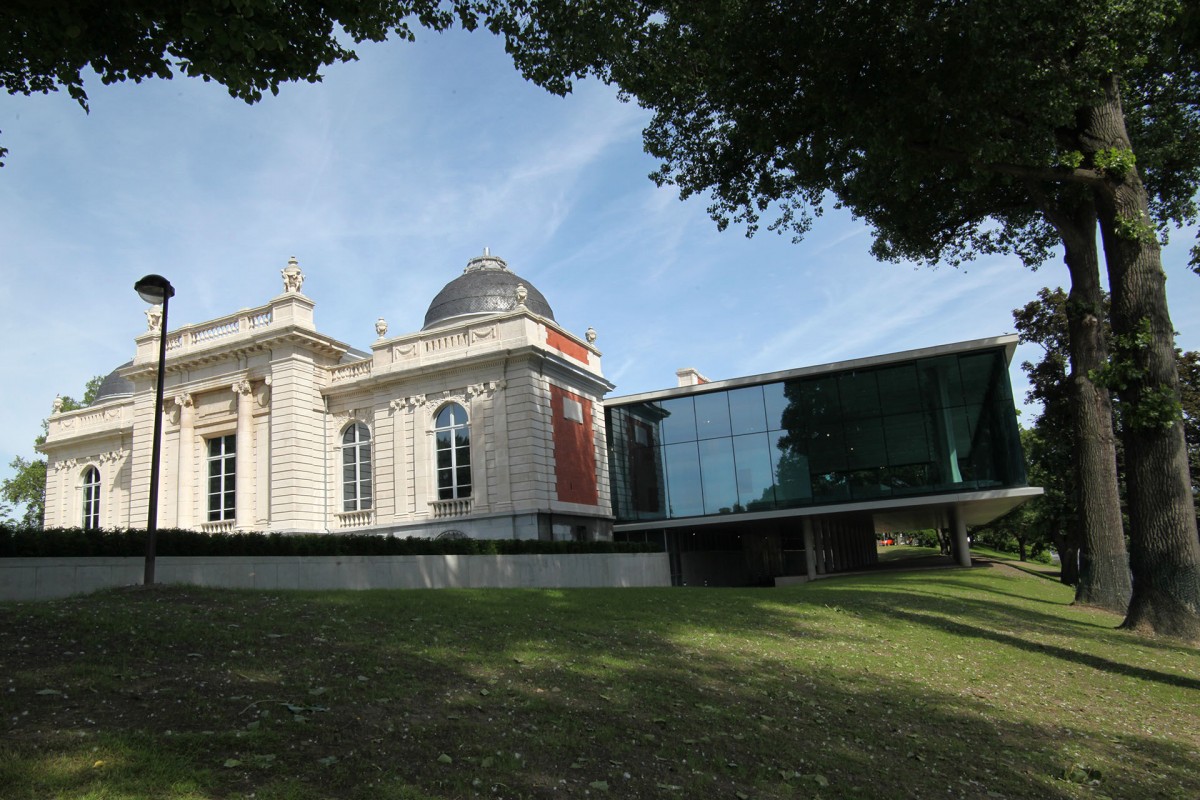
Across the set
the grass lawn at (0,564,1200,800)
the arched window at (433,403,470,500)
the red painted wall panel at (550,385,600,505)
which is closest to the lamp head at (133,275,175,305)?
the grass lawn at (0,564,1200,800)

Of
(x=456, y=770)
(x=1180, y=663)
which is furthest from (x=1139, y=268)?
(x=456, y=770)

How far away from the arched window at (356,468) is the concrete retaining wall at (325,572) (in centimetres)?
1135

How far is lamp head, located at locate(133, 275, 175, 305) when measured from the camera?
46.3 ft

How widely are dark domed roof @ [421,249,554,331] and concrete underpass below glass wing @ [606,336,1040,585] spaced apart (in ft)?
27.6

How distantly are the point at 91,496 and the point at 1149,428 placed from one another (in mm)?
47225

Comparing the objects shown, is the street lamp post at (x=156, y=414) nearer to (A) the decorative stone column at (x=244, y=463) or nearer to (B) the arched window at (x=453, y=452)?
(B) the arched window at (x=453, y=452)

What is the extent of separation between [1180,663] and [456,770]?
41.2ft

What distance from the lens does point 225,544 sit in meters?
17.8

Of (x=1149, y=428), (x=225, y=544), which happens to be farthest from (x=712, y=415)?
(x=225, y=544)

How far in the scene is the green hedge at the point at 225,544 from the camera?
570 inches

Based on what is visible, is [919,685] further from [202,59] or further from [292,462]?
[292,462]

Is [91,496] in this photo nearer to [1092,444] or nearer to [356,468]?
[356,468]

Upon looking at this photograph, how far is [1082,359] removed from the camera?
20719 millimetres

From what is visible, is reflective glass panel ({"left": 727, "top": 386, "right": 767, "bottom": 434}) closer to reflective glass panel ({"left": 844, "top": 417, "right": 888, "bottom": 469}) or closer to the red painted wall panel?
reflective glass panel ({"left": 844, "top": 417, "right": 888, "bottom": 469})
